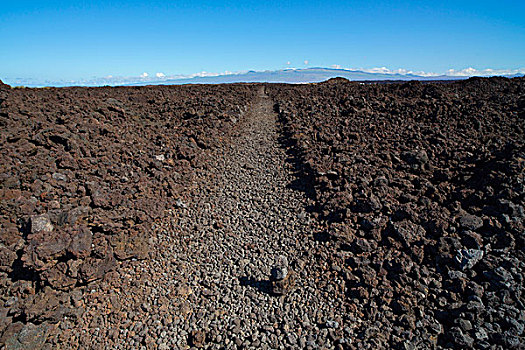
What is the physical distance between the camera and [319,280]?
575 centimetres

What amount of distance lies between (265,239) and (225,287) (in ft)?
5.68

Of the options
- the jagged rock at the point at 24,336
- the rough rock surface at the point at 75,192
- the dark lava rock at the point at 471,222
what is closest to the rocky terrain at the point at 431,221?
the dark lava rock at the point at 471,222

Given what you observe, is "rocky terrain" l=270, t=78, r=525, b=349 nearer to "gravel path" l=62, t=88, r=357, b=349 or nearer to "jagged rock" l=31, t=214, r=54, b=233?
"gravel path" l=62, t=88, r=357, b=349

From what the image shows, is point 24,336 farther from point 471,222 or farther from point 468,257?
point 471,222

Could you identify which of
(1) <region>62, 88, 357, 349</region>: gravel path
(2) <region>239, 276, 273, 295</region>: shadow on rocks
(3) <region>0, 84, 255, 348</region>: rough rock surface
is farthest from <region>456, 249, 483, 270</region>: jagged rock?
(3) <region>0, 84, 255, 348</region>: rough rock surface

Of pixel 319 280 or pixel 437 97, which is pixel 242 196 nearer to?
pixel 319 280

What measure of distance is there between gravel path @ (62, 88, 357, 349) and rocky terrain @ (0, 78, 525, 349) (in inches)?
1.3

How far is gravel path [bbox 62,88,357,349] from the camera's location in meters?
4.86

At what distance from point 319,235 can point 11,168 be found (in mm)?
8895

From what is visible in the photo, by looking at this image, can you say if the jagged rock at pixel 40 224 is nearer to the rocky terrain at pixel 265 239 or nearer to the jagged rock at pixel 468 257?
the rocky terrain at pixel 265 239

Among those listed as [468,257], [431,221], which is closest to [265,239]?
[431,221]

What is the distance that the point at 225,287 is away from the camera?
5.77 m

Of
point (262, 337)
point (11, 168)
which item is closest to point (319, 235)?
point (262, 337)

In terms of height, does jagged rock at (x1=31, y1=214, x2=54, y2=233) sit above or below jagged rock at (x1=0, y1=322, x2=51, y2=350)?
above
